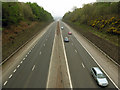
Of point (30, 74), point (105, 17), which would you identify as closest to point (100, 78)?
point (30, 74)

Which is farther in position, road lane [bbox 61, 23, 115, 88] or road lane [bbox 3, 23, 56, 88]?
road lane [bbox 3, 23, 56, 88]

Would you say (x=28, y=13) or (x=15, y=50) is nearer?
(x=15, y=50)

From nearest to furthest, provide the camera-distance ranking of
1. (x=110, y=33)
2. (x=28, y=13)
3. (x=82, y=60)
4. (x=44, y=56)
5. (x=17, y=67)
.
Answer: (x=17, y=67) < (x=82, y=60) < (x=44, y=56) < (x=110, y=33) < (x=28, y=13)

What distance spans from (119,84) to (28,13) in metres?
70.1

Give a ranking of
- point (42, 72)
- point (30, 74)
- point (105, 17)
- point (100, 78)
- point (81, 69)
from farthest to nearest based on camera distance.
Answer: point (105, 17) → point (81, 69) → point (42, 72) → point (30, 74) → point (100, 78)

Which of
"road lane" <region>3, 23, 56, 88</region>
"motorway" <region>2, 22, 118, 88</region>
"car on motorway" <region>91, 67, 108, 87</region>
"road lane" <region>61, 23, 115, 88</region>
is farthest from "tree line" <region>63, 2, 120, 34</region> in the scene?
"road lane" <region>3, 23, 56, 88</region>

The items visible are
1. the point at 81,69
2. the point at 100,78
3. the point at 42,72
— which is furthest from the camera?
the point at 81,69

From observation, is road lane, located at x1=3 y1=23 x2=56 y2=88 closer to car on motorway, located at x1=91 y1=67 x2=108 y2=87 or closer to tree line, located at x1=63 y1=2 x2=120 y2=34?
car on motorway, located at x1=91 y1=67 x2=108 y2=87

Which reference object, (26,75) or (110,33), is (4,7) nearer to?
(26,75)

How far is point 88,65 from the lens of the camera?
19.9 metres

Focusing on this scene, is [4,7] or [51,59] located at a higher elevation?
[4,7]

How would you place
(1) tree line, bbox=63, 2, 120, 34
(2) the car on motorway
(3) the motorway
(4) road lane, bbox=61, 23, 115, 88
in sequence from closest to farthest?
(2) the car on motorway
(4) road lane, bbox=61, 23, 115, 88
(3) the motorway
(1) tree line, bbox=63, 2, 120, 34

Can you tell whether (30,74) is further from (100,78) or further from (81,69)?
(100,78)

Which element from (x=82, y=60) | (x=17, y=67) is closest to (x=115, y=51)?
(x=82, y=60)
